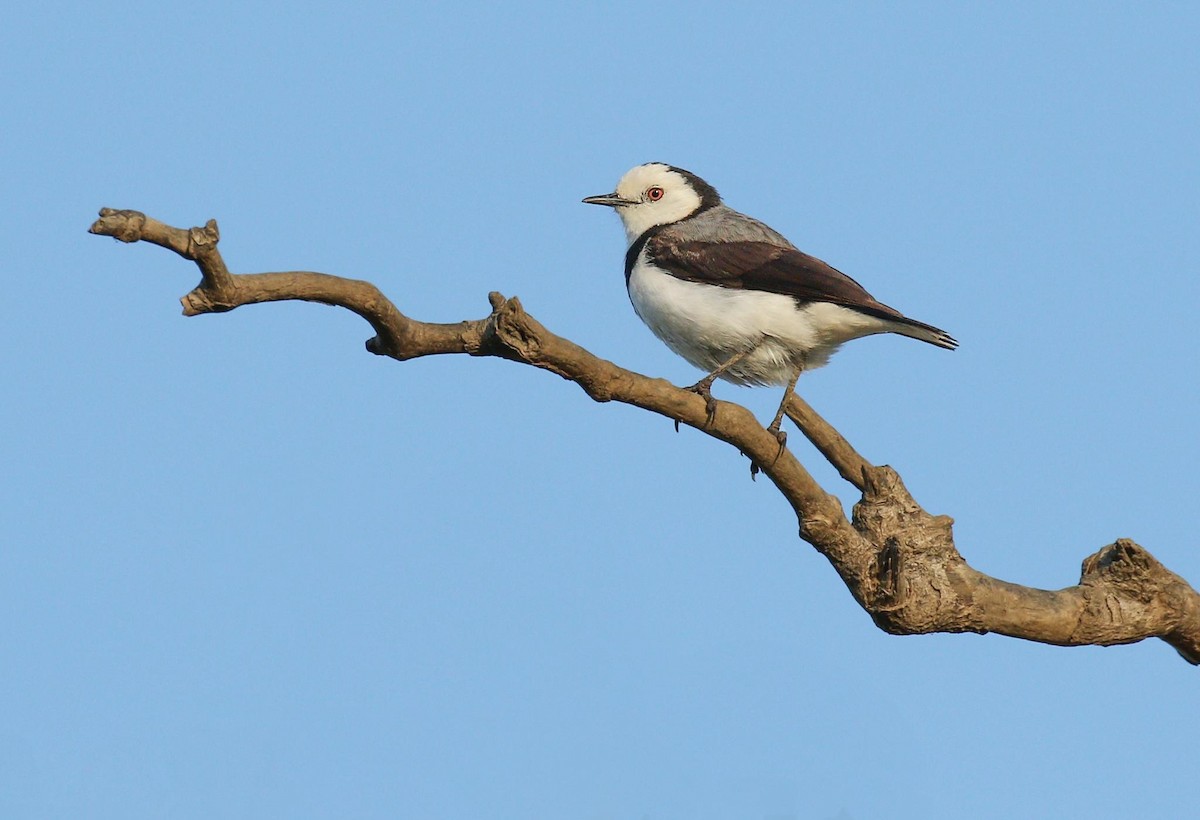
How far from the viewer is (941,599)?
828 centimetres

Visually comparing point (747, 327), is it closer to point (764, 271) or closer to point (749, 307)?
point (749, 307)

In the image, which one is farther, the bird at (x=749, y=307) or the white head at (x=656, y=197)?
the white head at (x=656, y=197)

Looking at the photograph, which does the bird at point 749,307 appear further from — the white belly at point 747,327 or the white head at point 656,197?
the white head at point 656,197

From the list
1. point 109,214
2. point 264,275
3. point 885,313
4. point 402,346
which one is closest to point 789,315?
point 885,313

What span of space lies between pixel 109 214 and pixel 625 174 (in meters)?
6.79

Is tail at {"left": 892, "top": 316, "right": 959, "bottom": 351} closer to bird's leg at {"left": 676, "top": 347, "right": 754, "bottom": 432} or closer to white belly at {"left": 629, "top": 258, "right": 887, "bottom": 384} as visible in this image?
white belly at {"left": 629, "top": 258, "right": 887, "bottom": 384}

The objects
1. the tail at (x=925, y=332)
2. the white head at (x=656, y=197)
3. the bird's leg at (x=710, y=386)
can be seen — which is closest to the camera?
the bird's leg at (x=710, y=386)

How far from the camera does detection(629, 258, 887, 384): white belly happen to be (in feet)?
31.3

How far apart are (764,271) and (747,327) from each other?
0.50 m

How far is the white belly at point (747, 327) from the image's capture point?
9555 mm

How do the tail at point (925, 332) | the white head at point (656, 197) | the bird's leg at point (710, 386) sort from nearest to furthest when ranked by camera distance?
the bird's leg at point (710, 386)
the tail at point (925, 332)
the white head at point (656, 197)

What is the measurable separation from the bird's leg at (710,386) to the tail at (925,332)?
1.09m

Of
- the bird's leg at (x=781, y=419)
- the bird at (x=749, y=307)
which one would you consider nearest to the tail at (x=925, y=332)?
the bird at (x=749, y=307)

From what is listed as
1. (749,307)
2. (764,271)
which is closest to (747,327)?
(749,307)
